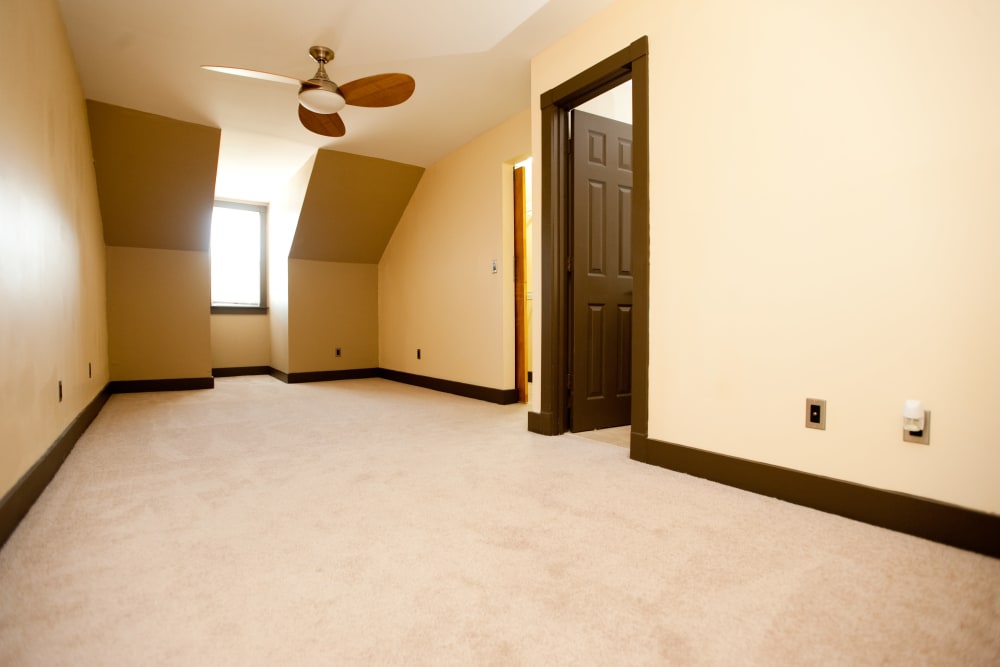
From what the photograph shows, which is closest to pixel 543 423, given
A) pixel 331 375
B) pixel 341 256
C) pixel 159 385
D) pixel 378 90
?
pixel 378 90

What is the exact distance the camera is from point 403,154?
17.5 feet

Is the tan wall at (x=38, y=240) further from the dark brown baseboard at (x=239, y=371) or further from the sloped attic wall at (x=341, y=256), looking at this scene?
the dark brown baseboard at (x=239, y=371)

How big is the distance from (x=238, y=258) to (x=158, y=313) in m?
1.70

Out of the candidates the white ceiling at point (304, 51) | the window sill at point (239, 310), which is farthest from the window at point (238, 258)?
the white ceiling at point (304, 51)

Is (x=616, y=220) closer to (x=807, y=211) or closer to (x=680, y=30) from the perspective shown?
(x=680, y=30)

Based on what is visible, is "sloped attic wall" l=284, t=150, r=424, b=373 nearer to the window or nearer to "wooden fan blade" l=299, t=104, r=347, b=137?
the window

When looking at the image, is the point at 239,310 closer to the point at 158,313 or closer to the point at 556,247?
the point at 158,313

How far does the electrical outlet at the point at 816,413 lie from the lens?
1924mm

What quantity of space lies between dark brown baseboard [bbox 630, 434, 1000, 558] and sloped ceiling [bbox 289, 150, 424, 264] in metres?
4.40

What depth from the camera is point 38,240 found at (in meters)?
2.24

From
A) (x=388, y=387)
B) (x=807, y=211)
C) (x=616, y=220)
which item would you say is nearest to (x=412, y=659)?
(x=807, y=211)

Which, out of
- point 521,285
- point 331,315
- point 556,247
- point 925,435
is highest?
point 556,247

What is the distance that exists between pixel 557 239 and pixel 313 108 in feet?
5.70

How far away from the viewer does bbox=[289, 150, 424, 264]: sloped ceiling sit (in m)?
5.46
